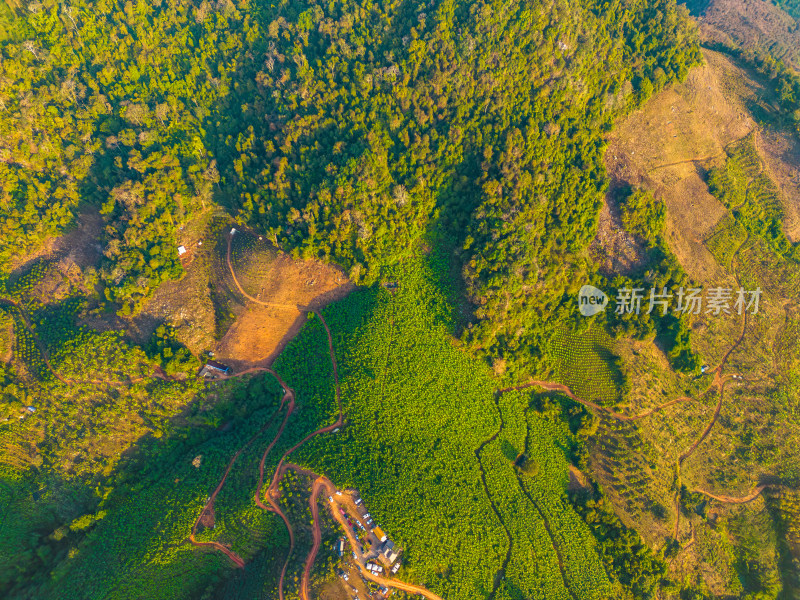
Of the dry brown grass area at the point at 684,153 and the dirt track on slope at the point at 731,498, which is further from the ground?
the dry brown grass area at the point at 684,153

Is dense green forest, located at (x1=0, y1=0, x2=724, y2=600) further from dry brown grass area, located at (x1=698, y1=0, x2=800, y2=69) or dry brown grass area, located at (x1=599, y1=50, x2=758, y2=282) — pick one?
dry brown grass area, located at (x1=698, y1=0, x2=800, y2=69)

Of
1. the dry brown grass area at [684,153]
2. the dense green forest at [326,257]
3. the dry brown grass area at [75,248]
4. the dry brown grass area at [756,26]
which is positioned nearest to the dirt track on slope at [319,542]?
the dense green forest at [326,257]

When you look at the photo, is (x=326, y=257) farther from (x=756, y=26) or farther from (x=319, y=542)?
(x=756, y=26)

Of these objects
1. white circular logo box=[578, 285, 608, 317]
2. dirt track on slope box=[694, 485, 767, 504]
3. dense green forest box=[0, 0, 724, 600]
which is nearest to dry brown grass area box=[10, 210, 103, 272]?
dense green forest box=[0, 0, 724, 600]

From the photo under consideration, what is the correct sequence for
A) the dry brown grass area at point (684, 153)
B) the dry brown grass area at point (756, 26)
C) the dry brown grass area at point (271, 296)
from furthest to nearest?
the dry brown grass area at point (756, 26)
the dry brown grass area at point (684, 153)
the dry brown grass area at point (271, 296)

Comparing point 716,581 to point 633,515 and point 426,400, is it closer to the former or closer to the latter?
point 633,515

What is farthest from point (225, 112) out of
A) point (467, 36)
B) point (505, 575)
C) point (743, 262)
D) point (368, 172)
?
point (743, 262)

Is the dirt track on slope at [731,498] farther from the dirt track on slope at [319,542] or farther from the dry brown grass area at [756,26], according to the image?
the dry brown grass area at [756,26]

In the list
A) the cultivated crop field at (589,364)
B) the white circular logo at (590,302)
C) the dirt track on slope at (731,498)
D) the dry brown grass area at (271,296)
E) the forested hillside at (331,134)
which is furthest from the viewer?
the white circular logo at (590,302)
